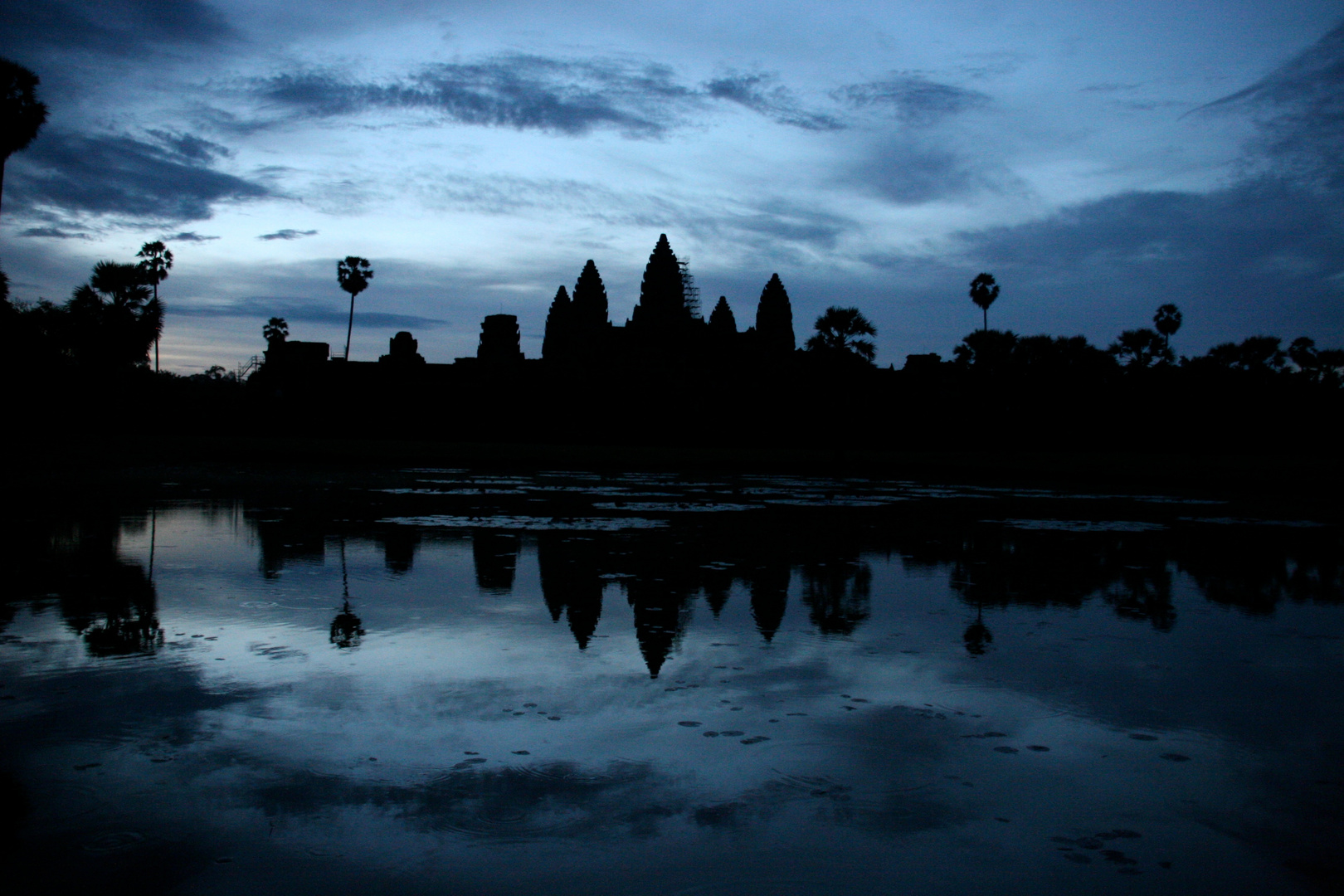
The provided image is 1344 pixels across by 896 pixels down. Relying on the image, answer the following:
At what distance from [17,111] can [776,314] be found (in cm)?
7487

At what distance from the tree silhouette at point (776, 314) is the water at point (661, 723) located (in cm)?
8608

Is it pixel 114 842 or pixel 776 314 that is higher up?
pixel 776 314

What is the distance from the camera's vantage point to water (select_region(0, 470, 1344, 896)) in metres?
3.23

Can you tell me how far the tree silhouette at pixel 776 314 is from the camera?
95375mm

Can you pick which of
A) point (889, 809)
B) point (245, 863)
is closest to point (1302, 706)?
point (889, 809)

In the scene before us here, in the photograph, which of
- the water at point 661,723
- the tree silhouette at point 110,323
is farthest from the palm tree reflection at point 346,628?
the tree silhouette at point 110,323

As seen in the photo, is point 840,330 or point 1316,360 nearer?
point 840,330

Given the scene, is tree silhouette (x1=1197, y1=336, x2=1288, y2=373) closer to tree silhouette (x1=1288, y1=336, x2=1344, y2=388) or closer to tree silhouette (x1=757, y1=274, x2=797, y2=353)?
tree silhouette (x1=1288, y1=336, x2=1344, y2=388)

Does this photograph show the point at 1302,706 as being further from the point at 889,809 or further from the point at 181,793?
the point at 181,793

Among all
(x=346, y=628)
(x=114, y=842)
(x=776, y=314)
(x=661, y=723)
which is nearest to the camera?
(x=114, y=842)

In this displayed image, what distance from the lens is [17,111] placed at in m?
27.7

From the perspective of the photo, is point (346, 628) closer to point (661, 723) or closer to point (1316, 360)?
point (661, 723)

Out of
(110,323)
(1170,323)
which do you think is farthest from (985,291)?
(110,323)

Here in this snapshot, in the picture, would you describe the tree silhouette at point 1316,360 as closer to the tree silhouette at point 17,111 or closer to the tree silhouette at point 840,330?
the tree silhouette at point 840,330
